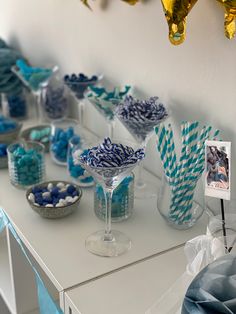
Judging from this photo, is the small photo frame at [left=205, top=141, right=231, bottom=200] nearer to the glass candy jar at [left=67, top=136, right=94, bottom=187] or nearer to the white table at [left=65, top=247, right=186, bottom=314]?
the white table at [left=65, top=247, right=186, bottom=314]

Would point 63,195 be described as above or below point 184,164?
below

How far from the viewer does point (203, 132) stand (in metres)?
0.97

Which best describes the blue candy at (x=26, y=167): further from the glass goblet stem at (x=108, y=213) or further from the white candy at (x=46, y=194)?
the glass goblet stem at (x=108, y=213)

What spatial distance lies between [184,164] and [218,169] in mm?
128

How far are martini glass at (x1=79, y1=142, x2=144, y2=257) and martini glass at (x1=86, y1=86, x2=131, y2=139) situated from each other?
0.34 metres

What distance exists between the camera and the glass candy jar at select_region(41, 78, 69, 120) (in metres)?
1.56

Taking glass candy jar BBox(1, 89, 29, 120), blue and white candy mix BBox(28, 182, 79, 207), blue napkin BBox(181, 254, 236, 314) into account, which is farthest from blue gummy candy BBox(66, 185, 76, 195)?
glass candy jar BBox(1, 89, 29, 120)

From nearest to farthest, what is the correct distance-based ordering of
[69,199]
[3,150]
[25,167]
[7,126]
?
1. [69,199]
2. [25,167]
3. [3,150]
4. [7,126]

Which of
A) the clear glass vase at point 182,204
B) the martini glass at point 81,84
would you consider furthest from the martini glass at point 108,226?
the martini glass at point 81,84

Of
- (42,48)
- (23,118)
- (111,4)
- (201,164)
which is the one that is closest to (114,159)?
(201,164)

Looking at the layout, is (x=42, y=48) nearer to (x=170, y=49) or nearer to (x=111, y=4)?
(x=111, y=4)

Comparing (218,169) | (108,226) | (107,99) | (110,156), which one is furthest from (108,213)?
(107,99)

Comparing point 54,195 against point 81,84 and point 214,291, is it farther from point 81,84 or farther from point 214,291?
point 214,291

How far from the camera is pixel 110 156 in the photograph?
0.88 meters
